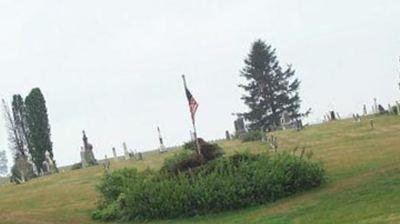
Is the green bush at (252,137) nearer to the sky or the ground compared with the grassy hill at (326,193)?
nearer to the sky

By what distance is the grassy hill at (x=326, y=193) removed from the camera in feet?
57.9

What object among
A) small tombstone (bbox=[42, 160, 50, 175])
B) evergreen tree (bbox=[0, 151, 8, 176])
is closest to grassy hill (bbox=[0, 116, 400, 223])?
small tombstone (bbox=[42, 160, 50, 175])

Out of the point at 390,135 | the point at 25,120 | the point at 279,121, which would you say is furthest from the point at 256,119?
the point at 390,135

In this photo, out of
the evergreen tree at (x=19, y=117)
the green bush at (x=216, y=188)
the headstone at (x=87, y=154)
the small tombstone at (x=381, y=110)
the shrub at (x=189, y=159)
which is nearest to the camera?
the green bush at (x=216, y=188)

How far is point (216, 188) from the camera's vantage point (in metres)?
22.1

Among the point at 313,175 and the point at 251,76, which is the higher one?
the point at 251,76

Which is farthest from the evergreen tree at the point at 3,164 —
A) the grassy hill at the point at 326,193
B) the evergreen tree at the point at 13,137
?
the grassy hill at the point at 326,193

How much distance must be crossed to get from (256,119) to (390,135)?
37386mm

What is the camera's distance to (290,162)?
22844mm

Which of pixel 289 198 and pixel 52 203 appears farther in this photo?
pixel 52 203

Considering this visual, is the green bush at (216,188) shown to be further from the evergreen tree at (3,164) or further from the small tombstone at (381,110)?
the evergreen tree at (3,164)

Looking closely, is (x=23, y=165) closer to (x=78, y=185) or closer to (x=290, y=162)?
(x=78, y=185)

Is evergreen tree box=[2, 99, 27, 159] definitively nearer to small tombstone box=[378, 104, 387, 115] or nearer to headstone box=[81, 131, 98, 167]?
headstone box=[81, 131, 98, 167]

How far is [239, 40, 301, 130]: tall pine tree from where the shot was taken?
73.3 metres
